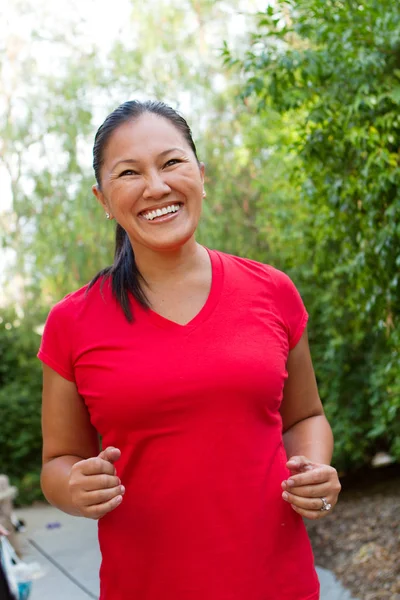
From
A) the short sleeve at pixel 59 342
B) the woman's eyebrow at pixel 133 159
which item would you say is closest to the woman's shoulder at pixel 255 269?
the woman's eyebrow at pixel 133 159

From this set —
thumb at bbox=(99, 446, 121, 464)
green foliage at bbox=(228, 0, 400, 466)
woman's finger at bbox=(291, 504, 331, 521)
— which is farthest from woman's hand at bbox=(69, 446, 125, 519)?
green foliage at bbox=(228, 0, 400, 466)

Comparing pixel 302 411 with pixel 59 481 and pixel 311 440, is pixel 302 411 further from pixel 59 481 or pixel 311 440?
pixel 59 481

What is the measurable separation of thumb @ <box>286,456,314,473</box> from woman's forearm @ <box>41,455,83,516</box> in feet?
1.50

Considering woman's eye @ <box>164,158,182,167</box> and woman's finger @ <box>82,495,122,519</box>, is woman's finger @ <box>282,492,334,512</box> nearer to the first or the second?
woman's finger @ <box>82,495,122,519</box>

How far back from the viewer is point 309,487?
66.8 inches

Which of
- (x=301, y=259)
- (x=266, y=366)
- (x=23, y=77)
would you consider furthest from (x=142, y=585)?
(x=23, y=77)

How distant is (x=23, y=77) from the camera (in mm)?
12844

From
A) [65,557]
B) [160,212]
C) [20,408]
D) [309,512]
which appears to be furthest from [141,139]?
[20,408]

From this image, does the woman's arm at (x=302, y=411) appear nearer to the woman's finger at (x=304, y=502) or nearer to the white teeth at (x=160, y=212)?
the woman's finger at (x=304, y=502)

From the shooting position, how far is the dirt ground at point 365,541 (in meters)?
4.91

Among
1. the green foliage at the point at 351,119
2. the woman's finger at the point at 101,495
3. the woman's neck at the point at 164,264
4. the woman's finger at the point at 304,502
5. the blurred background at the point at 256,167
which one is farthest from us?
the blurred background at the point at 256,167

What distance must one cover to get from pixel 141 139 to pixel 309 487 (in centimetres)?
86

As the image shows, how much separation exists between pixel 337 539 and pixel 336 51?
12.0 feet

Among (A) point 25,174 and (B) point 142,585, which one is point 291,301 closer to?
(B) point 142,585
